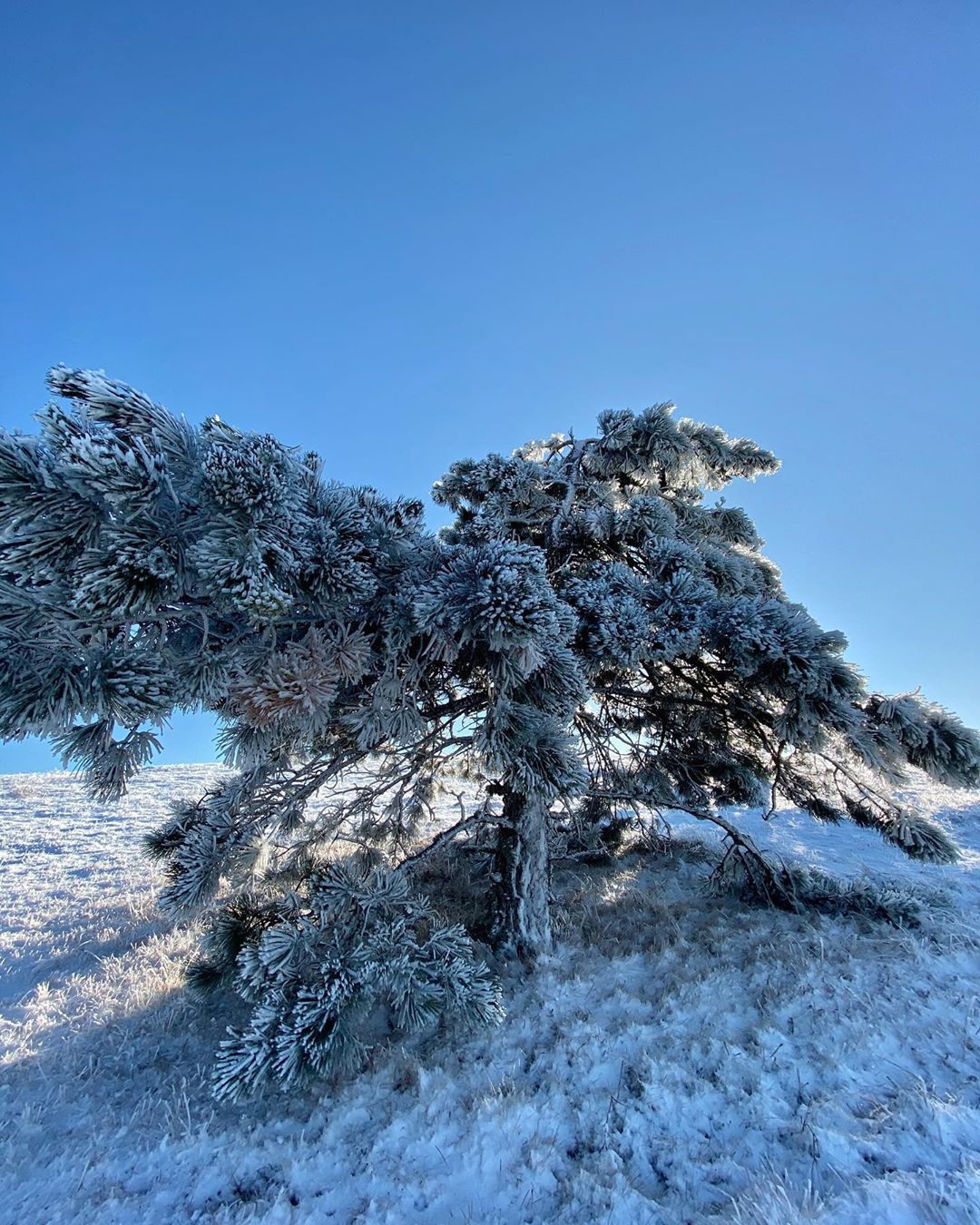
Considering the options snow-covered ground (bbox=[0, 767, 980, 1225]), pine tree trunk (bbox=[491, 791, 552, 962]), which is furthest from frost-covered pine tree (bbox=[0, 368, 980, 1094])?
snow-covered ground (bbox=[0, 767, 980, 1225])

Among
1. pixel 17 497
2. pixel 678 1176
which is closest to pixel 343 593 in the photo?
pixel 17 497


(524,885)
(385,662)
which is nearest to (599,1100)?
(524,885)

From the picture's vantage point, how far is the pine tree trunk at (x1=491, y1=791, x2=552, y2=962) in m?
5.25

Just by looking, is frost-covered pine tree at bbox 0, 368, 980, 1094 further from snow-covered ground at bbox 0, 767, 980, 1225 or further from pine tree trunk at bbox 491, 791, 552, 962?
snow-covered ground at bbox 0, 767, 980, 1225

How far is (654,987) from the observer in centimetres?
450

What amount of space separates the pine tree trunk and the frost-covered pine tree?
0.03 metres

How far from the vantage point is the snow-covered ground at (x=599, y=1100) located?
8.73ft

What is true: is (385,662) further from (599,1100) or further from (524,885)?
(599,1100)

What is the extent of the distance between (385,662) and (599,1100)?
321 centimetres

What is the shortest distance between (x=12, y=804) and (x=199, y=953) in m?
15.6

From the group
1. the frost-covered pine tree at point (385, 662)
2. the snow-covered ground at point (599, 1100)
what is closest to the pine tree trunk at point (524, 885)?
the frost-covered pine tree at point (385, 662)

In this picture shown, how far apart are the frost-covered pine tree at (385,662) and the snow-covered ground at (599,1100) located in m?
0.63

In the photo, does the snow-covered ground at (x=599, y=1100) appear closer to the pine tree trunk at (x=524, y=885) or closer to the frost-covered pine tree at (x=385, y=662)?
the pine tree trunk at (x=524, y=885)

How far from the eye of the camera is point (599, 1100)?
3.46 metres
